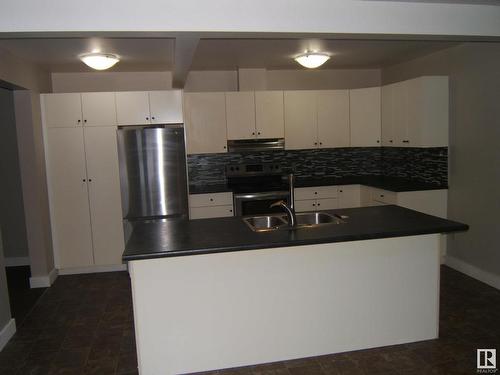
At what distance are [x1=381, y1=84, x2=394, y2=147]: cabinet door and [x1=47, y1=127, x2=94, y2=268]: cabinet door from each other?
362 centimetres

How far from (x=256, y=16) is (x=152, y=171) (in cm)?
257

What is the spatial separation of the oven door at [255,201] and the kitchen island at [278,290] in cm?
181

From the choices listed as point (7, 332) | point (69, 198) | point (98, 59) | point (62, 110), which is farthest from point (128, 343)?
point (62, 110)

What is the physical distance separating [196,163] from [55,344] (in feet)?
9.33

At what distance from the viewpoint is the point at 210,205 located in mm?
5008

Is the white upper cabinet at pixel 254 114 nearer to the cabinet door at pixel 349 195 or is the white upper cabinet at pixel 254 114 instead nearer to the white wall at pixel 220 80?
the white wall at pixel 220 80

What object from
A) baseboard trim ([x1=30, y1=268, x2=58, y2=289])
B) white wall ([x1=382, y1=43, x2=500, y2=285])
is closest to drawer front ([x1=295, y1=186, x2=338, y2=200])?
white wall ([x1=382, y1=43, x2=500, y2=285])

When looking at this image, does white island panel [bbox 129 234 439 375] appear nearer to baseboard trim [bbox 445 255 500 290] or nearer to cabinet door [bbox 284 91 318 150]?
baseboard trim [bbox 445 255 500 290]

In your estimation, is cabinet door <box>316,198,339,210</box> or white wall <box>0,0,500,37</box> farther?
cabinet door <box>316,198,339,210</box>

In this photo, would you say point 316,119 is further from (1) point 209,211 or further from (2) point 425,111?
(1) point 209,211

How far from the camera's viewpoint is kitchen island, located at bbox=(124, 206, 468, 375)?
2.68 m

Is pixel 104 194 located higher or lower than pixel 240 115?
lower

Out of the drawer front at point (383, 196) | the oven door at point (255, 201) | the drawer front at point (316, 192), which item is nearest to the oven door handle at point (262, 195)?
the oven door at point (255, 201)

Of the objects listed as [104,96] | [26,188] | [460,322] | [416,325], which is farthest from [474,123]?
[26,188]
